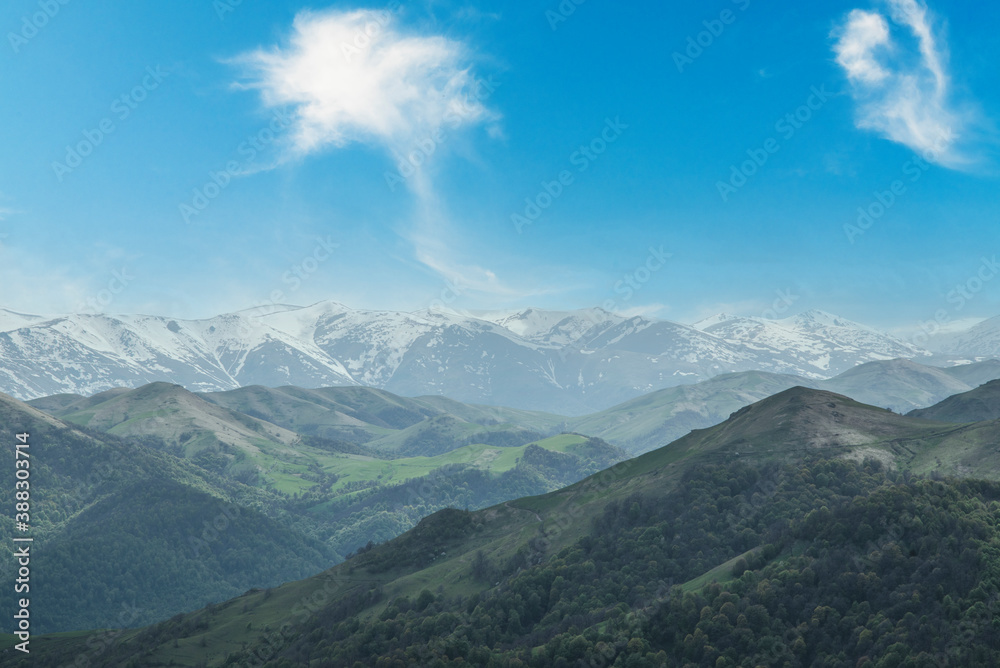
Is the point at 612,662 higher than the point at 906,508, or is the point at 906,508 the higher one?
the point at 906,508

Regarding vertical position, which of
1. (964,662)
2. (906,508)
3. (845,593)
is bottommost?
(964,662)

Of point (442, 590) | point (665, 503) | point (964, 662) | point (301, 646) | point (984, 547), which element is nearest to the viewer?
point (964, 662)

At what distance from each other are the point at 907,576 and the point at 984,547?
39.8ft

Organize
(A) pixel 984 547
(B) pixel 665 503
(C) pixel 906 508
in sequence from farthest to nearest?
(B) pixel 665 503
(C) pixel 906 508
(A) pixel 984 547

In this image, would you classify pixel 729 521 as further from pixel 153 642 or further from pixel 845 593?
pixel 153 642

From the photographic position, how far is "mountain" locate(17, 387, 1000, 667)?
115750 millimetres

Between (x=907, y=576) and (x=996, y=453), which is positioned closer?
(x=907, y=576)

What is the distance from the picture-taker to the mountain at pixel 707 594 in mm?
115750

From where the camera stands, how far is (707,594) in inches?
5305

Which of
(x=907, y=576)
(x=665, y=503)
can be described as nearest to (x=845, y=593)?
(x=907, y=576)

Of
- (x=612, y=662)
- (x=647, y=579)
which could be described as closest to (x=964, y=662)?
(x=612, y=662)

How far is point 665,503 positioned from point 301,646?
95079 millimetres

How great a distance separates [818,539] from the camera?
463ft

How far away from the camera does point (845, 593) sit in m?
124
